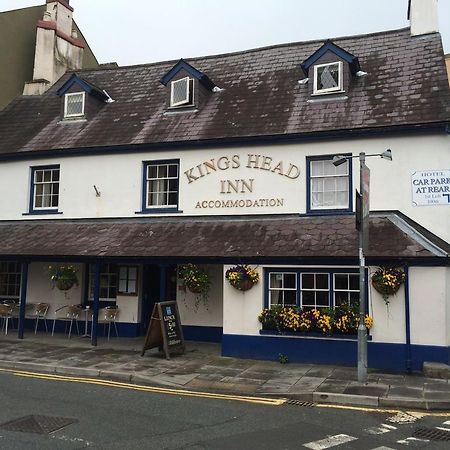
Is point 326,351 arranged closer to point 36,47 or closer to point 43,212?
point 43,212

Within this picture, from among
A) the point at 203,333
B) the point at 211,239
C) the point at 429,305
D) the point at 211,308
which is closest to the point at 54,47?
the point at 211,239

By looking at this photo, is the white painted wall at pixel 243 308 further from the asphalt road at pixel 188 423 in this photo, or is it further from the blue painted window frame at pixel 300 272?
the asphalt road at pixel 188 423

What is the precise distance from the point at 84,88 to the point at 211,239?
8.00 meters

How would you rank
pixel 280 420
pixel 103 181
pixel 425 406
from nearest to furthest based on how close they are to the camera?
pixel 280 420 < pixel 425 406 < pixel 103 181

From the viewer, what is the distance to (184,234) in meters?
14.1

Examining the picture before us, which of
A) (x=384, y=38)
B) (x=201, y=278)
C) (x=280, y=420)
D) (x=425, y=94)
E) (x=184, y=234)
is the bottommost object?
(x=280, y=420)

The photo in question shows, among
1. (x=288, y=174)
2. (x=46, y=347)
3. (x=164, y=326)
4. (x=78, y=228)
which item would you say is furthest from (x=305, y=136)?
(x=46, y=347)

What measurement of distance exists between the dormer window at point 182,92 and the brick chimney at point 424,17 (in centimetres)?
714

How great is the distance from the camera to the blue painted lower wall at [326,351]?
36.6ft

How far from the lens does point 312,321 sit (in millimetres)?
11977

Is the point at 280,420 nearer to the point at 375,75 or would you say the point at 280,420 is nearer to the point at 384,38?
the point at 375,75

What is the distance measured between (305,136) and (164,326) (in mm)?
6274

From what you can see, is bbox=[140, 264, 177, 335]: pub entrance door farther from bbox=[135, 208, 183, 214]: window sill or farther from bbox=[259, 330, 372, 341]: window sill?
bbox=[259, 330, 372, 341]: window sill

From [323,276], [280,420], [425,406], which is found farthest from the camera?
[323,276]
